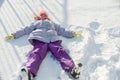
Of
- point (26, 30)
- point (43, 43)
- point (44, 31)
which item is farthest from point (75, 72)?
point (26, 30)

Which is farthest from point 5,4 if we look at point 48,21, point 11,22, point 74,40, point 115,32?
point 115,32

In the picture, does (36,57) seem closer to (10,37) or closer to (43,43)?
(43,43)

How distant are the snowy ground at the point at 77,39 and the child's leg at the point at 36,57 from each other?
55mm

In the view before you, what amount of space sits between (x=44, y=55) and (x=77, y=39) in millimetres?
435

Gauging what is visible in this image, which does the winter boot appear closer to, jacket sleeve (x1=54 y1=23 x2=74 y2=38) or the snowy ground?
the snowy ground

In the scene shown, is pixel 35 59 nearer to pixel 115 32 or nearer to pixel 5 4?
pixel 115 32

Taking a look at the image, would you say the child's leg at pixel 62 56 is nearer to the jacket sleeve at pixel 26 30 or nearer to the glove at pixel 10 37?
the jacket sleeve at pixel 26 30

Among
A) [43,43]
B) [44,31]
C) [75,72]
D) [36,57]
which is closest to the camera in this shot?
[75,72]

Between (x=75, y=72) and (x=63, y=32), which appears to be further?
(x=63, y=32)

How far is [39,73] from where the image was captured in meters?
2.37

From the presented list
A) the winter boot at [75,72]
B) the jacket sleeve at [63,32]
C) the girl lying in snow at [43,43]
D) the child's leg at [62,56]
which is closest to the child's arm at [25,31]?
the girl lying in snow at [43,43]

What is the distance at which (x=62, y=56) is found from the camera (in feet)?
8.19

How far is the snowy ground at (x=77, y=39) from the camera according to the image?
2.39m

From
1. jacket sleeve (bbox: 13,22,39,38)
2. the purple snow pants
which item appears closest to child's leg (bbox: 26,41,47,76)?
the purple snow pants
